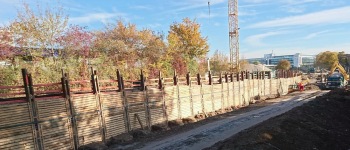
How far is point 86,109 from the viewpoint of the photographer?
13.9 meters

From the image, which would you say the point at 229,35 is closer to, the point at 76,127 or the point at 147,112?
the point at 147,112

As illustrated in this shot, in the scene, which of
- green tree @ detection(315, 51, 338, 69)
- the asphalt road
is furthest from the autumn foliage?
green tree @ detection(315, 51, 338, 69)

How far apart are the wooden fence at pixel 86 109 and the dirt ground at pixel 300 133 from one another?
20.5 feet

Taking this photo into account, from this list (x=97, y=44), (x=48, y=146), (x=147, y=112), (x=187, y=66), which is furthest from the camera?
(x=187, y=66)

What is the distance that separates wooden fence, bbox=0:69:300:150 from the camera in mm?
11180

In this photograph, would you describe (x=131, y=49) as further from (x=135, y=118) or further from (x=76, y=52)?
(x=135, y=118)

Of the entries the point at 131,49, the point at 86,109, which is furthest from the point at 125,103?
the point at 131,49

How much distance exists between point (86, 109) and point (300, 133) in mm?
11357

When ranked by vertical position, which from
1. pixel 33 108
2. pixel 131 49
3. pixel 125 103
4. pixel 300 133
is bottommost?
pixel 300 133

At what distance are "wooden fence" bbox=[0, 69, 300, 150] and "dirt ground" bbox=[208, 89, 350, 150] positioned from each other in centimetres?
626

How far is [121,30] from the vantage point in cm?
3494

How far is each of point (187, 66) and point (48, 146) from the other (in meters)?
29.9

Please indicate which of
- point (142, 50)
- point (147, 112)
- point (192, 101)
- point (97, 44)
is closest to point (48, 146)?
point (147, 112)

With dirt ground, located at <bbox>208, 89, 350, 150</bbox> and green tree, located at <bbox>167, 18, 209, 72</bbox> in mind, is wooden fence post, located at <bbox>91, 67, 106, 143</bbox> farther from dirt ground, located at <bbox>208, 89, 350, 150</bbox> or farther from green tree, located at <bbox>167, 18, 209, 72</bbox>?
green tree, located at <bbox>167, 18, 209, 72</bbox>
